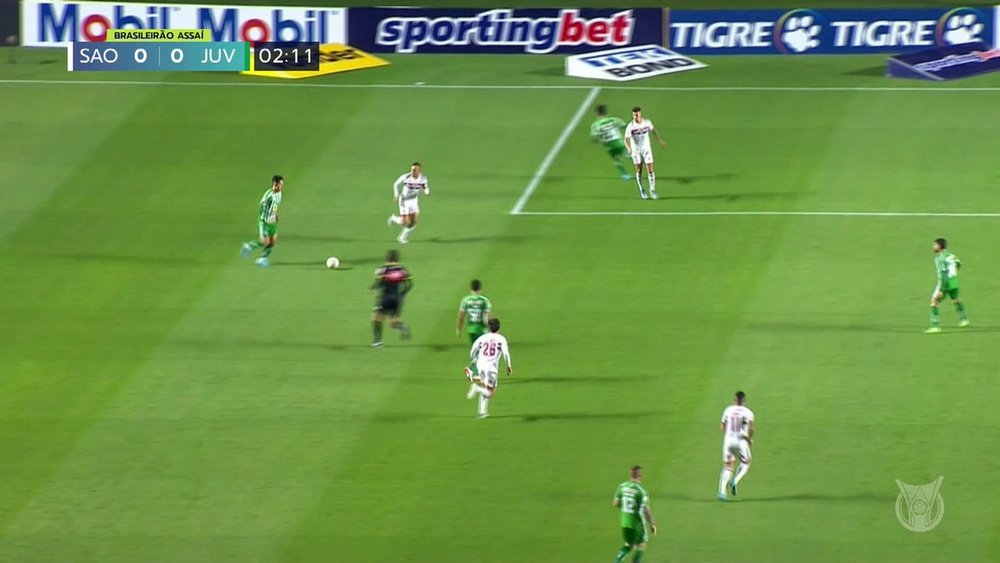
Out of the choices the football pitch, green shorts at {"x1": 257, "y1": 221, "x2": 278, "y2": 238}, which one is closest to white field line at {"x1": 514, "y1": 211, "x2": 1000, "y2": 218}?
the football pitch

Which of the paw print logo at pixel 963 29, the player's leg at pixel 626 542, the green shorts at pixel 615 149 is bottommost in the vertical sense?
the player's leg at pixel 626 542

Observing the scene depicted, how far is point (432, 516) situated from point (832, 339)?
9.82 m

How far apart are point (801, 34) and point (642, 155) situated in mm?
12910

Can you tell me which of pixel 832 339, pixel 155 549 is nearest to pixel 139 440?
pixel 155 549

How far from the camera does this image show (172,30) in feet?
176

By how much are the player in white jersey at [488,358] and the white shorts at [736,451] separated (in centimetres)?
430

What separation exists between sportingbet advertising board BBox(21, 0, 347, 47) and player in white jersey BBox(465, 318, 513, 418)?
24.4m

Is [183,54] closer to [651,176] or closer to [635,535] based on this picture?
[651,176]

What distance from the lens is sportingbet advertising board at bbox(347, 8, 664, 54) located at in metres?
53.0

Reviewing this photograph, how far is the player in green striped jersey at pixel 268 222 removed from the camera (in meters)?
38.0

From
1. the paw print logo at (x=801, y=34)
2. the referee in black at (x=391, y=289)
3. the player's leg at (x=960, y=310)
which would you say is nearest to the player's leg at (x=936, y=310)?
the player's leg at (x=960, y=310)

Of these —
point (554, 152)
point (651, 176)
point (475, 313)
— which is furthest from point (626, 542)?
point (554, 152)

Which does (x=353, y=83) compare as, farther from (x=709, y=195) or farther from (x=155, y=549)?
(x=155, y=549)

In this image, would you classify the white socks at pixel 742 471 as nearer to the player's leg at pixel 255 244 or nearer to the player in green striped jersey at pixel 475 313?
the player in green striped jersey at pixel 475 313
